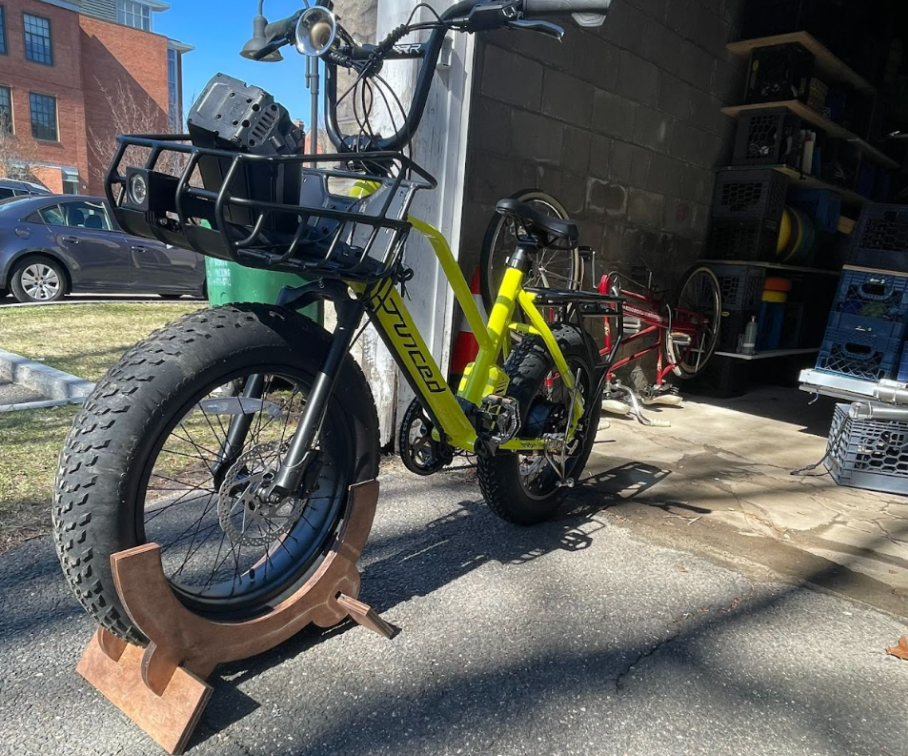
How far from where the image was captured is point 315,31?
1.75m

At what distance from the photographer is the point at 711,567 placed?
8.01 ft

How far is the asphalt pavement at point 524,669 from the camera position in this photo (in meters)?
1.50

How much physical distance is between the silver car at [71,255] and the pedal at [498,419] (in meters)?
7.31

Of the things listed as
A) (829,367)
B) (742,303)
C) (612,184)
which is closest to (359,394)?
(612,184)

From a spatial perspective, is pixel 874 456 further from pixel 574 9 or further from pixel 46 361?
pixel 46 361

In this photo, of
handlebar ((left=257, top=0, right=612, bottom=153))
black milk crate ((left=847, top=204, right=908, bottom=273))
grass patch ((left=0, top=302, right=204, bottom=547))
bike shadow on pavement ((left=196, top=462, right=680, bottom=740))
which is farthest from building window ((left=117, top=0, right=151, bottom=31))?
bike shadow on pavement ((left=196, top=462, right=680, bottom=740))

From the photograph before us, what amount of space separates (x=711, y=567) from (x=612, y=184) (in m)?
2.93

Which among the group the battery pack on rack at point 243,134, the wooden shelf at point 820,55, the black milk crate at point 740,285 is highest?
the wooden shelf at point 820,55

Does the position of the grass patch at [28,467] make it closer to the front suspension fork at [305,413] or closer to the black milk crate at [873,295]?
the front suspension fork at [305,413]

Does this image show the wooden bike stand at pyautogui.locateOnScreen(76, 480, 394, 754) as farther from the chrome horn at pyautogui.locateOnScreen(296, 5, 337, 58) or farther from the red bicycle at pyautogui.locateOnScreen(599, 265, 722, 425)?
the red bicycle at pyautogui.locateOnScreen(599, 265, 722, 425)

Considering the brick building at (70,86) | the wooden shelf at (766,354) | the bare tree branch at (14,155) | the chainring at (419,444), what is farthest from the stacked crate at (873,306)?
the brick building at (70,86)

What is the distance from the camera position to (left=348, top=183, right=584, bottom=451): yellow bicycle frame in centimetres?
191

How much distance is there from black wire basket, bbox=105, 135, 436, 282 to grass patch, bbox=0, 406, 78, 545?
4.45ft

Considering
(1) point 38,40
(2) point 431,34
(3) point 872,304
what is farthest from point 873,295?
(1) point 38,40
